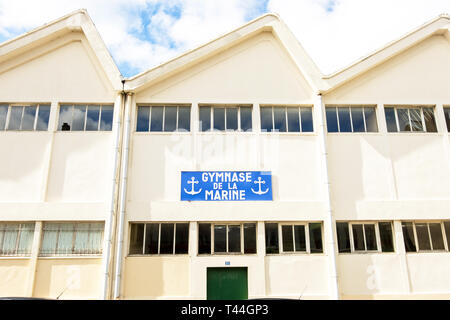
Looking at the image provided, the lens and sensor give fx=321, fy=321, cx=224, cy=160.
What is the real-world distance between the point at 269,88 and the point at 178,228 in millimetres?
6580

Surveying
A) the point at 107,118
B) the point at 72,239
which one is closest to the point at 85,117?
the point at 107,118

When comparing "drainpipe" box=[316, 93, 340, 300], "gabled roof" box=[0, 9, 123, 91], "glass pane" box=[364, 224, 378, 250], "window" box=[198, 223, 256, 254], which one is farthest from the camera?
"gabled roof" box=[0, 9, 123, 91]

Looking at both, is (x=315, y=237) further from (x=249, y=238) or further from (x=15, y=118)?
(x=15, y=118)

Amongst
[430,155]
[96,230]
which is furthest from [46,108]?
[430,155]

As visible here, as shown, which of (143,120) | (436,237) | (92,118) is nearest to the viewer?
(436,237)

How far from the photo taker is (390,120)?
13094 mm

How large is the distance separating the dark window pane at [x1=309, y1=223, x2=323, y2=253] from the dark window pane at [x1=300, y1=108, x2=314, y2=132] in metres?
3.78

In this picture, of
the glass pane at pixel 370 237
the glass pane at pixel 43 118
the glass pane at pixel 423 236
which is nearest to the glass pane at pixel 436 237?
the glass pane at pixel 423 236

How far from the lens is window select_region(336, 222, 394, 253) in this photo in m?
11.8

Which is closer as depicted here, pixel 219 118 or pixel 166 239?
pixel 166 239

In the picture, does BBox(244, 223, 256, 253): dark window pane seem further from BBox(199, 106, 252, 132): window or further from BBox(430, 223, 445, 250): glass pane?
BBox(430, 223, 445, 250): glass pane

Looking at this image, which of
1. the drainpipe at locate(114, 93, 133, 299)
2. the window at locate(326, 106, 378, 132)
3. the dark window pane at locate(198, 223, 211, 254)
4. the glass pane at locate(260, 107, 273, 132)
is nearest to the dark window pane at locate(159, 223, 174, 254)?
the dark window pane at locate(198, 223, 211, 254)

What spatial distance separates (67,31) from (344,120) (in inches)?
466

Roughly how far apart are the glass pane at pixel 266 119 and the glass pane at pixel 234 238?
4018 mm
